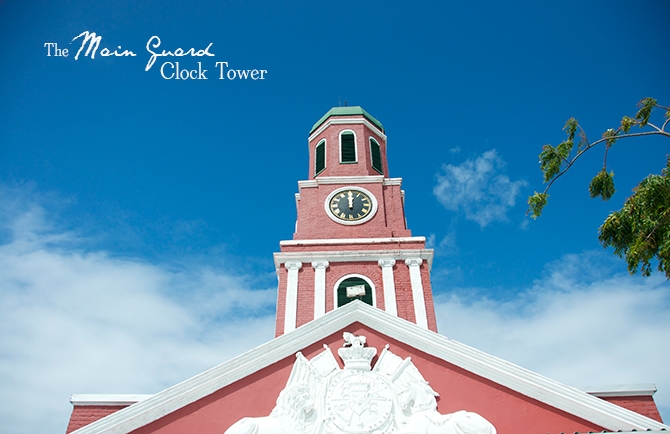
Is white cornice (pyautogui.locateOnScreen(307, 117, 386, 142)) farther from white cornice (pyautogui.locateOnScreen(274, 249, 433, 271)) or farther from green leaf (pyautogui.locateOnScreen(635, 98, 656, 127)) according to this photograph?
green leaf (pyautogui.locateOnScreen(635, 98, 656, 127))

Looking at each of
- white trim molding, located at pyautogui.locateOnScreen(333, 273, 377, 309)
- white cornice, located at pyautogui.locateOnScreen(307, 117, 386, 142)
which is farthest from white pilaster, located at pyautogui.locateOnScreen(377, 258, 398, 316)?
white cornice, located at pyautogui.locateOnScreen(307, 117, 386, 142)

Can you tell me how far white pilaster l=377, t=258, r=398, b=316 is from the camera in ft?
62.2

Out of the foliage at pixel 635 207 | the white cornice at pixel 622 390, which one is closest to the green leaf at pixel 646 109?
the foliage at pixel 635 207

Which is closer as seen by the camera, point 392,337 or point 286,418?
point 286,418

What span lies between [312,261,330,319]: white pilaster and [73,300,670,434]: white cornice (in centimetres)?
635

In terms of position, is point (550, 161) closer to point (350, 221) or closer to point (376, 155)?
point (350, 221)

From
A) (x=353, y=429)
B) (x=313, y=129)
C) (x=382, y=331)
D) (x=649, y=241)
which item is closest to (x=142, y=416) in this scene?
(x=353, y=429)

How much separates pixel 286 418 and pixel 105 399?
4.54m

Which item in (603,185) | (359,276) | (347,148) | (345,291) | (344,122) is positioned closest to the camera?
(603,185)

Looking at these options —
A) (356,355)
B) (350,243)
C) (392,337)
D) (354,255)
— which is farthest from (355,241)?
(356,355)

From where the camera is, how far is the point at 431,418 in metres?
10.8

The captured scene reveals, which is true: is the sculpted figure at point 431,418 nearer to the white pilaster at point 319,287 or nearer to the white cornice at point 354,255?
the white pilaster at point 319,287

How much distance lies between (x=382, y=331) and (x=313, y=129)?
1673 cm

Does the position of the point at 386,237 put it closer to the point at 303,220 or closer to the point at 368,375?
the point at 303,220
